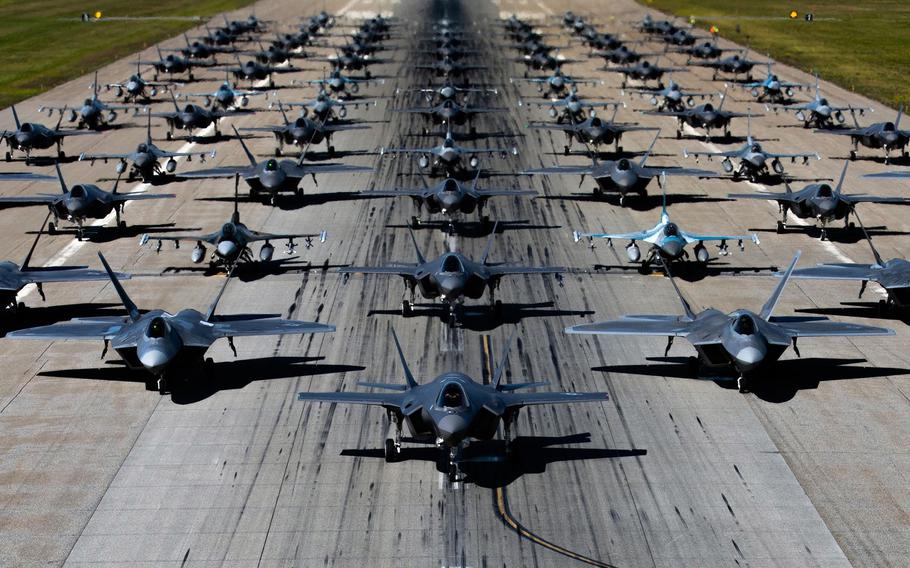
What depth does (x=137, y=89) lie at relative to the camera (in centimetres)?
9356

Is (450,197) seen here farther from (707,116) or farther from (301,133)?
(707,116)

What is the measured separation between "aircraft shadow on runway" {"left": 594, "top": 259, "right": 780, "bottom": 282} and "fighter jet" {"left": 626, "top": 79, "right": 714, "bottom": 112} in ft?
128

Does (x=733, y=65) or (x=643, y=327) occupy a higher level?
(x=643, y=327)

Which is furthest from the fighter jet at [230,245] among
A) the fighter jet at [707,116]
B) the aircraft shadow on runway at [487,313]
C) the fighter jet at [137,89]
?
the fighter jet at [137,89]

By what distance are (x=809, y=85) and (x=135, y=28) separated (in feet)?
347

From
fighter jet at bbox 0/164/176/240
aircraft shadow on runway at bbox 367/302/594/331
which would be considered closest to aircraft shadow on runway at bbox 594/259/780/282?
aircraft shadow on runway at bbox 367/302/594/331

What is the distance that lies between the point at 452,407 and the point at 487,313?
48.7 feet

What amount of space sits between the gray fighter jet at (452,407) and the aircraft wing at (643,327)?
5992mm

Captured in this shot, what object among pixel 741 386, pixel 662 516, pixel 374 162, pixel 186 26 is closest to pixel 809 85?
pixel 374 162

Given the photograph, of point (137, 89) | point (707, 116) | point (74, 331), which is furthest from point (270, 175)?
point (137, 89)

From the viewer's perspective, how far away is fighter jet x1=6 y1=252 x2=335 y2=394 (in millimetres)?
32650

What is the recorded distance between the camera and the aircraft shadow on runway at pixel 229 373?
1377 inches

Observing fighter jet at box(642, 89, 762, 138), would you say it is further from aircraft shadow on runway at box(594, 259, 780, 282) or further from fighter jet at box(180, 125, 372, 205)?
fighter jet at box(180, 125, 372, 205)

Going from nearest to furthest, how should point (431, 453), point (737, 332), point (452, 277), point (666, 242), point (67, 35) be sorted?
point (431, 453) < point (737, 332) < point (452, 277) < point (666, 242) < point (67, 35)
